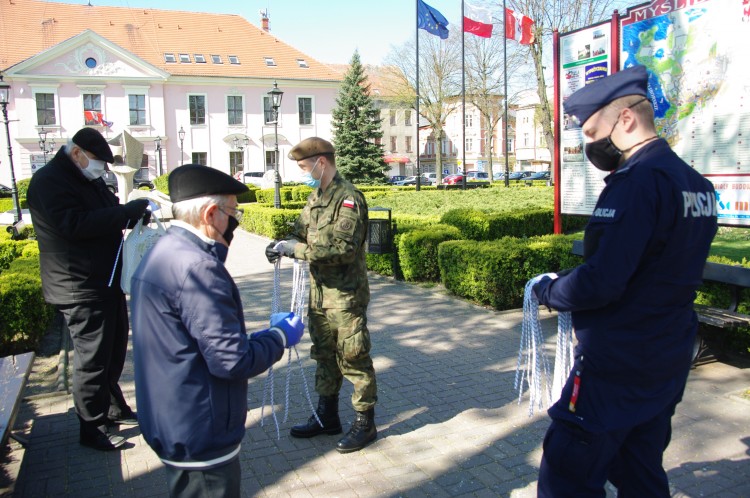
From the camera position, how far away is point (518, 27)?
24.2 m

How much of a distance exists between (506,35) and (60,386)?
74.5 ft

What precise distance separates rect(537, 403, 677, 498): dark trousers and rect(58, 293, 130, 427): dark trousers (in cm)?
294

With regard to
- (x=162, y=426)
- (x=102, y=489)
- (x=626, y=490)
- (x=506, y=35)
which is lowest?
(x=102, y=489)

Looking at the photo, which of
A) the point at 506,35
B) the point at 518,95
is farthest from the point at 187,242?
the point at 518,95

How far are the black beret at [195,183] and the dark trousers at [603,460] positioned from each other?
5.08 ft

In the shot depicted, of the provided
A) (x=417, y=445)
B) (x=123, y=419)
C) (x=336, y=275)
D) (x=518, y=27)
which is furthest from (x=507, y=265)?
(x=518, y=27)

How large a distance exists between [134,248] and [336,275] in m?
1.33

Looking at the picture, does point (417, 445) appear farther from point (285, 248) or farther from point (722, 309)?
point (722, 309)

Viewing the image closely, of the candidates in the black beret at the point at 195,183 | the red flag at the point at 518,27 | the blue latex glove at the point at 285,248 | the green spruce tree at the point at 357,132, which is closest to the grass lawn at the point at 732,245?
the blue latex glove at the point at 285,248

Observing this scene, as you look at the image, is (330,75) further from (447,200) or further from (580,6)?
(447,200)

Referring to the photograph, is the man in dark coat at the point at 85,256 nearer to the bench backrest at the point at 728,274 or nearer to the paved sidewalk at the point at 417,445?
the paved sidewalk at the point at 417,445

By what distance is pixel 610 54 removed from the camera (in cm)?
626

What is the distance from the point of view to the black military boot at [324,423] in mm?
4148

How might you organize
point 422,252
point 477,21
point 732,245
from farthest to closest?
1. point 477,21
2. point 732,245
3. point 422,252
